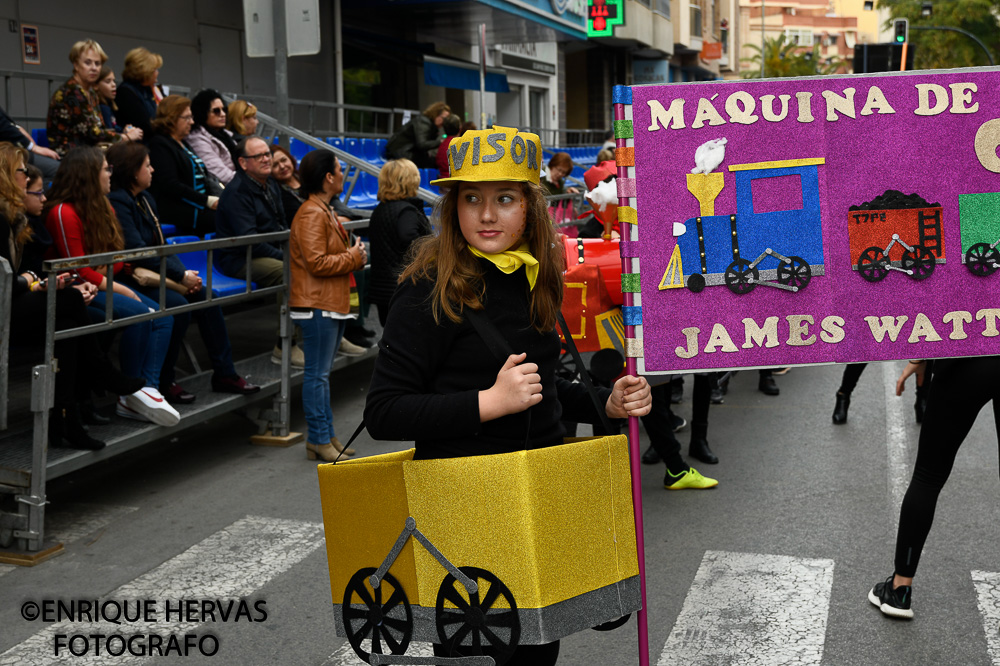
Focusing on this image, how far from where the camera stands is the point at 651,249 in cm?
312

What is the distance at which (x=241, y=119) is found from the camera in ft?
34.6

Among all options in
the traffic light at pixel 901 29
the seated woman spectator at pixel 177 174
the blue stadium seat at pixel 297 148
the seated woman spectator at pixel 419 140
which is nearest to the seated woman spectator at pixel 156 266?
the seated woman spectator at pixel 177 174

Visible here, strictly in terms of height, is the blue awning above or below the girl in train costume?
above

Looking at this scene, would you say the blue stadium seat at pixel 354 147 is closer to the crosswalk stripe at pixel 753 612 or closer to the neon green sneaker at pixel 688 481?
the neon green sneaker at pixel 688 481

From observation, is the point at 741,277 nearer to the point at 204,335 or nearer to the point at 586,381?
the point at 586,381

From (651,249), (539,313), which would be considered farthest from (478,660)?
(651,249)

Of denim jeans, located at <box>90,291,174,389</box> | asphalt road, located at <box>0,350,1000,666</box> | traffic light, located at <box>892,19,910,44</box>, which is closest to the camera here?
asphalt road, located at <box>0,350,1000,666</box>

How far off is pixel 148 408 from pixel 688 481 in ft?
11.0

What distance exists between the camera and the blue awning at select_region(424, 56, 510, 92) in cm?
2147

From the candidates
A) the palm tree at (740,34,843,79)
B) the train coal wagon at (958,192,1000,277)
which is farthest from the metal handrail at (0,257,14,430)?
the palm tree at (740,34,843,79)

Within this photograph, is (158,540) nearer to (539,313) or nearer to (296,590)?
(296,590)

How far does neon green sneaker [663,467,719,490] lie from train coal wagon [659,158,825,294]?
3618 mm

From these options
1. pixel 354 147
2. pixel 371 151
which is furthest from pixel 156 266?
pixel 371 151

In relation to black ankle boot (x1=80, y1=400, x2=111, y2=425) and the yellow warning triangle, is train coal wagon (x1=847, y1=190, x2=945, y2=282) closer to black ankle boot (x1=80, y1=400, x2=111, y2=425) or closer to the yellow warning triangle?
the yellow warning triangle
